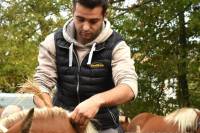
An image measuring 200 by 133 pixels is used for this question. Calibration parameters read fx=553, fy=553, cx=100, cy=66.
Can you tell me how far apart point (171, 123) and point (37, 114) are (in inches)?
303

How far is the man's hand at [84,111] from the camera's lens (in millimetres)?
3393

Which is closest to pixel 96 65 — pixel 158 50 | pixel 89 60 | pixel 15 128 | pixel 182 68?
pixel 89 60

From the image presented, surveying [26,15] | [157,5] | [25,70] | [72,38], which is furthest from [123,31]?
[72,38]

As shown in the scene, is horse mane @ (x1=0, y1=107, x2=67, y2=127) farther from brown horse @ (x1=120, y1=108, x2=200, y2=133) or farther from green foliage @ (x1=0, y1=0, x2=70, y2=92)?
green foliage @ (x1=0, y1=0, x2=70, y2=92)

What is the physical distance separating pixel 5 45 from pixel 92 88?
17117 mm

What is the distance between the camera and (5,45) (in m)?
20.8

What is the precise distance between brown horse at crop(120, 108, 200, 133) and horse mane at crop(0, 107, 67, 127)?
21.2ft

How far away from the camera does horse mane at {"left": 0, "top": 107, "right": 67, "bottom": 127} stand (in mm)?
3330

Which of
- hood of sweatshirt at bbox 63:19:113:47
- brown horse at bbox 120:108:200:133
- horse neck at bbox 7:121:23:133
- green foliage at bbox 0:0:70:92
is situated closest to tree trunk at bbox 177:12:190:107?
brown horse at bbox 120:108:200:133

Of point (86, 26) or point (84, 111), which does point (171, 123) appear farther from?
point (84, 111)

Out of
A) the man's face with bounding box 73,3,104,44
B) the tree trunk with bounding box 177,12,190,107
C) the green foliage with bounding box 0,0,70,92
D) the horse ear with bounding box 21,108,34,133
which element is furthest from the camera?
the green foliage with bounding box 0,0,70,92

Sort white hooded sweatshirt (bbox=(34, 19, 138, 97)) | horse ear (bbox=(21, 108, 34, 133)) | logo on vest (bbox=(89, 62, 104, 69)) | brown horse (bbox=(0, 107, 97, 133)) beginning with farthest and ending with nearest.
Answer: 1. logo on vest (bbox=(89, 62, 104, 69))
2. white hooded sweatshirt (bbox=(34, 19, 138, 97))
3. brown horse (bbox=(0, 107, 97, 133))
4. horse ear (bbox=(21, 108, 34, 133))

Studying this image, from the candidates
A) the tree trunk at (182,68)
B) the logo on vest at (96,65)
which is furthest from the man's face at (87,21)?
the tree trunk at (182,68)

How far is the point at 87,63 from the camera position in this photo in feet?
13.3
